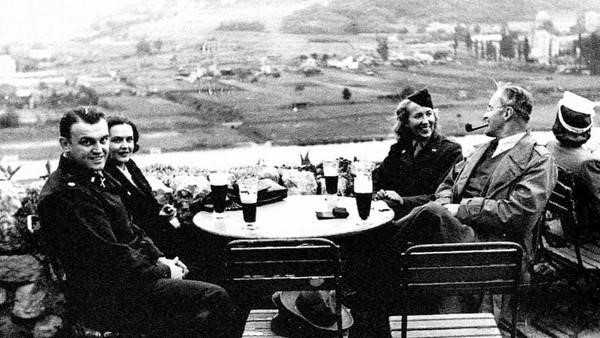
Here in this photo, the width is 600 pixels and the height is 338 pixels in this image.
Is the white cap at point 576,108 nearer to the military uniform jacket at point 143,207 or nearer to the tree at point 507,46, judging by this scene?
the tree at point 507,46

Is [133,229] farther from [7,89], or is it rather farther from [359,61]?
[359,61]

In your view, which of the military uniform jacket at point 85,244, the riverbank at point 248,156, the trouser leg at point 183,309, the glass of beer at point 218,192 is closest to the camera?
the military uniform jacket at point 85,244

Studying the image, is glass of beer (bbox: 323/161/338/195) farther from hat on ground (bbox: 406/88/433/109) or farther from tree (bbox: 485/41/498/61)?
tree (bbox: 485/41/498/61)

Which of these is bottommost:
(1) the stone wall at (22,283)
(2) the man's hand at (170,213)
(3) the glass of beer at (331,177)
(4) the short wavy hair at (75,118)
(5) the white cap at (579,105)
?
(1) the stone wall at (22,283)

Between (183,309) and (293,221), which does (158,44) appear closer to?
(293,221)

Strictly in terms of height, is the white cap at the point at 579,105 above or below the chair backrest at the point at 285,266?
above

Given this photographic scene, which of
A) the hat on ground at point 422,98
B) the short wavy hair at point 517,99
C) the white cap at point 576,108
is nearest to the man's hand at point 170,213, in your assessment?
the hat on ground at point 422,98

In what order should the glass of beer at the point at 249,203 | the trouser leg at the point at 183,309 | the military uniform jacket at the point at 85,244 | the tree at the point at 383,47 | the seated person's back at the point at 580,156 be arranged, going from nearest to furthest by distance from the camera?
the military uniform jacket at the point at 85,244 < the trouser leg at the point at 183,309 < the glass of beer at the point at 249,203 < the seated person's back at the point at 580,156 < the tree at the point at 383,47
